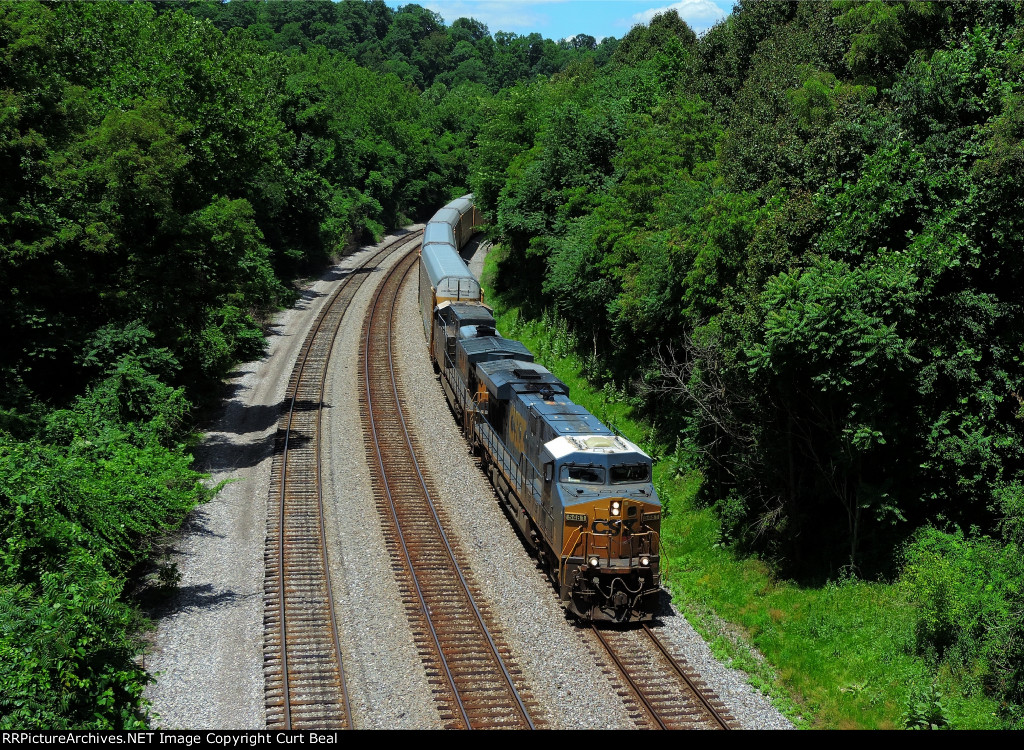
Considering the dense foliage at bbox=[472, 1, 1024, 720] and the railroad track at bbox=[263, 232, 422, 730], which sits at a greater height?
the dense foliage at bbox=[472, 1, 1024, 720]

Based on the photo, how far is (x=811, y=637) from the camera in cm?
1838

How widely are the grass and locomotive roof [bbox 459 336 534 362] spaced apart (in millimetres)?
8264

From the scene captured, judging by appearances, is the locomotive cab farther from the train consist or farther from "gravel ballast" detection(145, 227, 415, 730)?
"gravel ballast" detection(145, 227, 415, 730)

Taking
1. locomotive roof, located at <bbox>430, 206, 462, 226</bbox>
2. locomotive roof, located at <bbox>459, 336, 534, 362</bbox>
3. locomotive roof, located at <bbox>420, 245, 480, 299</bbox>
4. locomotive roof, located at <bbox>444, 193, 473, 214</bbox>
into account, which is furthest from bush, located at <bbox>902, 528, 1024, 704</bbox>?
locomotive roof, located at <bbox>444, 193, 473, 214</bbox>

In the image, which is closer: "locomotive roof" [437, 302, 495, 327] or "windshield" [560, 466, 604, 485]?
"windshield" [560, 466, 604, 485]

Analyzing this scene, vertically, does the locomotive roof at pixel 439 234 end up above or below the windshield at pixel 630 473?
above

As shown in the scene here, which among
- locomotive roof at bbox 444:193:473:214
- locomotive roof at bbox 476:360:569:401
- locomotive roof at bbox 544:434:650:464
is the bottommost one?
locomotive roof at bbox 544:434:650:464

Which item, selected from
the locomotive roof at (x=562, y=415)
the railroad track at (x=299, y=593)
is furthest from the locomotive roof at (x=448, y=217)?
the locomotive roof at (x=562, y=415)

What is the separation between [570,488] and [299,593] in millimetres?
7345

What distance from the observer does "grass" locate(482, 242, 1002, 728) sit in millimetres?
15750

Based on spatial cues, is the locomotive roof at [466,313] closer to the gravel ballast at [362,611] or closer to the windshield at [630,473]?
the gravel ballast at [362,611]

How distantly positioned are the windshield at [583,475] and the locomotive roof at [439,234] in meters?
33.8

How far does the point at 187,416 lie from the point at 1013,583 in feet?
92.2

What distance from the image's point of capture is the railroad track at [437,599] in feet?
53.6
